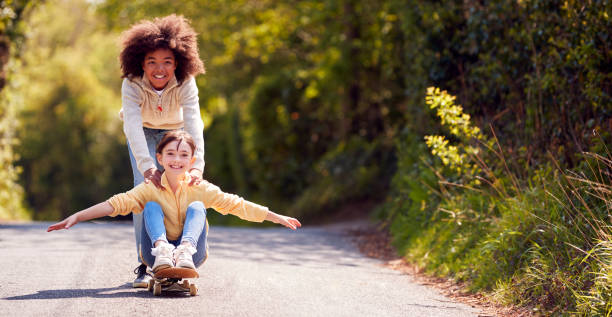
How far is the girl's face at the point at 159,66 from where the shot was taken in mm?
5680

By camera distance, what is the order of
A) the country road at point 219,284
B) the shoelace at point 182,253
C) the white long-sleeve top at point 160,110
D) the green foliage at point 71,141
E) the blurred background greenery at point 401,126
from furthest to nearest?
the green foliage at point 71,141 < the blurred background greenery at point 401,126 < the white long-sleeve top at point 160,110 < the shoelace at point 182,253 < the country road at point 219,284

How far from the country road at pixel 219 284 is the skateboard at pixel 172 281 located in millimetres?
65

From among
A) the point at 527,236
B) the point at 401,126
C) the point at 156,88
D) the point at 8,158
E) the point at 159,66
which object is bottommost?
the point at 527,236

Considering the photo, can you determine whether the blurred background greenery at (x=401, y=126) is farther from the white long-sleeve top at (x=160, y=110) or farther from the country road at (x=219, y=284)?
the country road at (x=219, y=284)

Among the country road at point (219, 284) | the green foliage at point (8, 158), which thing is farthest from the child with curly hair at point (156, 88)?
the green foliage at point (8, 158)

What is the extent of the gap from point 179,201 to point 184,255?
23.4 inches

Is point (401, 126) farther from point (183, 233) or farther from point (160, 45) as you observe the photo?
point (183, 233)

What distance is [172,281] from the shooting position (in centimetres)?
529

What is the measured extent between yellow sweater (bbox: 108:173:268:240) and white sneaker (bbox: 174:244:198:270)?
40 centimetres

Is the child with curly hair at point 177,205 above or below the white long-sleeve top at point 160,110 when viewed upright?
below

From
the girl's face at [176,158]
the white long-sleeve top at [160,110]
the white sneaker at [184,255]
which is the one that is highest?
the white long-sleeve top at [160,110]

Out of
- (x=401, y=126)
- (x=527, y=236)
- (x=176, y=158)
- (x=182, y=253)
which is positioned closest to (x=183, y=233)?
(x=182, y=253)

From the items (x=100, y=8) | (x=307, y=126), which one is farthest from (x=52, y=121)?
(x=307, y=126)

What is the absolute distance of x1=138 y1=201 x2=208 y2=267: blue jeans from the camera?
5.06m
